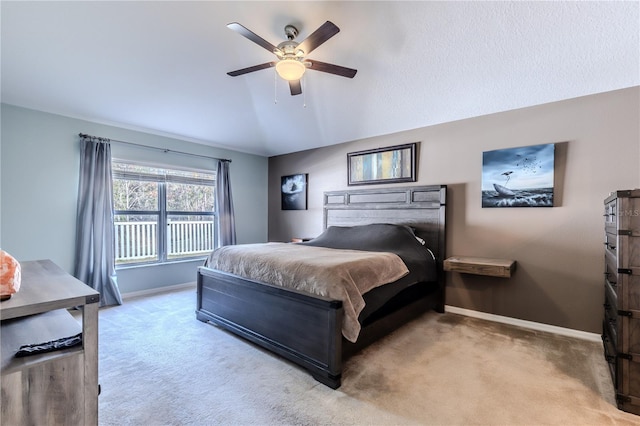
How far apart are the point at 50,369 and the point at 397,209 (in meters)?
3.72

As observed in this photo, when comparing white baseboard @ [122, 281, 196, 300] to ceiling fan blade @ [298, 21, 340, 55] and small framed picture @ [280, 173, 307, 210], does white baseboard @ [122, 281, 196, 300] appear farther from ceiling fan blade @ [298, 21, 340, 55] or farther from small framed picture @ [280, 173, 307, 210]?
ceiling fan blade @ [298, 21, 340, 55]

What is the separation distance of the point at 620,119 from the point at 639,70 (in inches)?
16.6

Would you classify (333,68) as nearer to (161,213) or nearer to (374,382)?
(374,382)

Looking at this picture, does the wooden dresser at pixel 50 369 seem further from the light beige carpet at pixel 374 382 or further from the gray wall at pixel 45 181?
the gray wall at pixel 45 181

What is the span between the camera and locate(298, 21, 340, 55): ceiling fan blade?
5.94 feet

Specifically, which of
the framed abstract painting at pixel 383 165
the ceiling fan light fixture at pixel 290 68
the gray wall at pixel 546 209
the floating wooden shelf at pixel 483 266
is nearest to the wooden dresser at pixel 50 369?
the ceiling fan light fixture at pixel 290 68

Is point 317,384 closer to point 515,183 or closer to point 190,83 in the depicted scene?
point 515,183

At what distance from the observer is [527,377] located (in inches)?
85.5

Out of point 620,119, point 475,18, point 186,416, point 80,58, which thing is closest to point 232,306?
point 186,416

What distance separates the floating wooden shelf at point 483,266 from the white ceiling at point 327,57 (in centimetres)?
172

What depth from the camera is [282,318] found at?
2.38 m

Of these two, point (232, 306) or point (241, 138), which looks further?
point (241, 138)

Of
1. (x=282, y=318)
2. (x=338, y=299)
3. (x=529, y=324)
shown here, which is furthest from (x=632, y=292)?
(x=282, y=318)

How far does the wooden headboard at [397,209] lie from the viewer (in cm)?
373
